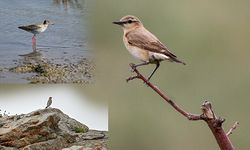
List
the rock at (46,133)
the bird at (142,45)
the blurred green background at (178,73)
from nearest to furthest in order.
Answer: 1. the bird at (142,45)
2. the rock at (46,133)
3. the blurred green background at (178,73)

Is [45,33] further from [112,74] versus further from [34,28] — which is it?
[112,74]

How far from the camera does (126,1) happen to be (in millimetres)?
3119

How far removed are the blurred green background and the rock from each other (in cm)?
16

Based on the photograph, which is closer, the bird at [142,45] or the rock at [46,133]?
the bird at [142,45]

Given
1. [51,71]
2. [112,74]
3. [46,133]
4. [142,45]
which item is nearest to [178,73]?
[112,74]

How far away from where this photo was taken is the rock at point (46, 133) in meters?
2.91

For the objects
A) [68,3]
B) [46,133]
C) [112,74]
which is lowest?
[46,133]

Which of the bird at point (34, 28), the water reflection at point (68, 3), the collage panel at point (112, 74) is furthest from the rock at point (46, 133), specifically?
the water reflection at point (68, 3)

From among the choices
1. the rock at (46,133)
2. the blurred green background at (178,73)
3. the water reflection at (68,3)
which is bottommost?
the rock at (46,133)

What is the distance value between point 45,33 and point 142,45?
0.71 m

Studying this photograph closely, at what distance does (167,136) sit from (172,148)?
8 centimetres

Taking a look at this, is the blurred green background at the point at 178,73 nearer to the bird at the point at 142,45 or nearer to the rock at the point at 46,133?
the rock at the point at 46,133

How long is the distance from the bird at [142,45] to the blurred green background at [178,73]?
0.34 meters

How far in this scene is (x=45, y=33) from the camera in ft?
9.85
